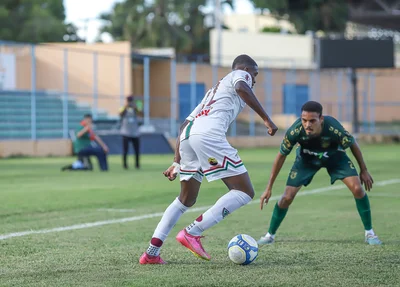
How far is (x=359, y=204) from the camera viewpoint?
951 cm

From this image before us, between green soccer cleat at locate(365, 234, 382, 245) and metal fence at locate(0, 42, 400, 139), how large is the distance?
21316 millimetres

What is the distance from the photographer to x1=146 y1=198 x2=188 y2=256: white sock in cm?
773

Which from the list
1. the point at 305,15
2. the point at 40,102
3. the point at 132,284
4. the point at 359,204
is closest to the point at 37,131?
the point at 40,102

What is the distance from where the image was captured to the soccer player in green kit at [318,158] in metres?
Answer: 8.93

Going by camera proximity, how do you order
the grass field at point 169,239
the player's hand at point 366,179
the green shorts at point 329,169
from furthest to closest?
the green shorts at point 329,169 < the player's hand at point 366,179 < the grass field at point 169,239

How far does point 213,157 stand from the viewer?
24.8 ft

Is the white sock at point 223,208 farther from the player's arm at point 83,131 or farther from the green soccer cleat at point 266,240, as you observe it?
the player's arm at point 83,131

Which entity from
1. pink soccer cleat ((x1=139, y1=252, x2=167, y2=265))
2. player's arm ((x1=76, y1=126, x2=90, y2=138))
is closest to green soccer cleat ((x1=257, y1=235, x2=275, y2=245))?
pink soccer cleat ((x1=139, y1=252, x2=167, y2=265))

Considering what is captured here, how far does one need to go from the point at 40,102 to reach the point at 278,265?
1060 inches

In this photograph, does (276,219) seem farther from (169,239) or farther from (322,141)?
Result: (169,239)

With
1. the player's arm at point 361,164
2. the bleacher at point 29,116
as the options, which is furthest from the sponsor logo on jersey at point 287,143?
the bleacher at point 29,116

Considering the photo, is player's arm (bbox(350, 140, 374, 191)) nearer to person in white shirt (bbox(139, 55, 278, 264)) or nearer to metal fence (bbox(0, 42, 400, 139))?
person in white shirt (bbox(139, 55, 278, 264))

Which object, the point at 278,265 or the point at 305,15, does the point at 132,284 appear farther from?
the point at 305,15

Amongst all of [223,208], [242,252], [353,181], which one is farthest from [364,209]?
[223,208]
